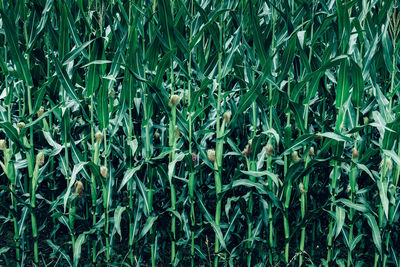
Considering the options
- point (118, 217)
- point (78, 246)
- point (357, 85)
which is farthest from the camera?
point (78, 246)

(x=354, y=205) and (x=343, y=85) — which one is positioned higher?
(x=343, y=85)

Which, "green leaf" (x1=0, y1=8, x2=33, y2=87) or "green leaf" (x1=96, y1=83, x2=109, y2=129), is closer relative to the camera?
"green leaf" (x1=0, y1=8, x2=33, y2=87)

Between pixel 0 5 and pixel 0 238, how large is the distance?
1.86 m

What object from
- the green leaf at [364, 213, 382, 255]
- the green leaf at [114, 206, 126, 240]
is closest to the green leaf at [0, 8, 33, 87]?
the green leaf at [114, 206, 126, 240]

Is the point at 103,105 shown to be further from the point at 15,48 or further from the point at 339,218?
the point at 339,218

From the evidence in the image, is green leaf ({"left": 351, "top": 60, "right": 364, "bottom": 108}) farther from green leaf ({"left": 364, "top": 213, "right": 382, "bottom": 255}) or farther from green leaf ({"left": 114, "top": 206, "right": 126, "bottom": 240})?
green leaf ({"left": 114, "top": 206, "right": 126, "bottom": 240})

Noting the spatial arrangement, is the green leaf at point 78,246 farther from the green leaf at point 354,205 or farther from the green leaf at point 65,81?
the green leaf at point 354,205

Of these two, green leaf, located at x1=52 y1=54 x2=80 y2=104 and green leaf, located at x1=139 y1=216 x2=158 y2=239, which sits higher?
green leaf, located at x1=52 y1=54 x2=80 y2=104

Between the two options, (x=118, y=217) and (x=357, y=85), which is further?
(x=118, y=217)

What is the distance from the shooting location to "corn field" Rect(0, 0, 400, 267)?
9.29 ft

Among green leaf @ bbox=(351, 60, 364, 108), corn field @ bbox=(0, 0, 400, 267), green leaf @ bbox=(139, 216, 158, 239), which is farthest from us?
green leaf @ bbox=(139, 216, 158, 239)

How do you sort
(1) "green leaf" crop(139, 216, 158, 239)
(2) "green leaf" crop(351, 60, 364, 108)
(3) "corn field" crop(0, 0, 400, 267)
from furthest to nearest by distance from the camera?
(1) "green leaf" crop(139, 216, 158, 239) → (3) "corn field" crop(0, 0, 400, 267) → (2) "green leaf" crop(351, 60, 364, 108)

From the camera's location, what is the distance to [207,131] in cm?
303

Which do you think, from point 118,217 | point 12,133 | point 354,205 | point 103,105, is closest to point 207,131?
point 103,105
